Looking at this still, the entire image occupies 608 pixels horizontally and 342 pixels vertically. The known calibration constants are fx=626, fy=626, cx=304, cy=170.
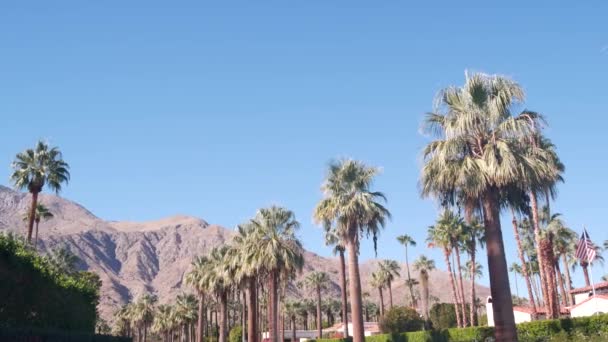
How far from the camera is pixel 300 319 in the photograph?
5659 inches

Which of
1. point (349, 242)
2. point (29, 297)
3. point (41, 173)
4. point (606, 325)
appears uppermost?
point (41, 173)

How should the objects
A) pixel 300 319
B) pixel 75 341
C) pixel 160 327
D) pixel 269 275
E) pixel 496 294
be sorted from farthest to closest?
pixel 300 319
pixel 160 327
pixel 269 275
pixel 75 341
pixel 496 294

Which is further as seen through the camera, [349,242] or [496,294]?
[349,242]

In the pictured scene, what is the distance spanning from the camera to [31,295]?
1330 inches

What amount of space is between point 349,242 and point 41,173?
29162 millimetres

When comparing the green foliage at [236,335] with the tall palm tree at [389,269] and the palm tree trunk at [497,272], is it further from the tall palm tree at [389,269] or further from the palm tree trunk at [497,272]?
the palm tree trunk at [497,272]

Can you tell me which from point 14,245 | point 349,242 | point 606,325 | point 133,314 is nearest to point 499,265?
point 349,242

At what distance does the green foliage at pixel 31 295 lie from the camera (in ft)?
101

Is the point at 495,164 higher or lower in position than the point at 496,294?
higher

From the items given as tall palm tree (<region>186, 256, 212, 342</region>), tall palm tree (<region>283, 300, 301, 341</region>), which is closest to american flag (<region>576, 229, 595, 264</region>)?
tall palm tree (<region>186, 256, 212, 342</region>)

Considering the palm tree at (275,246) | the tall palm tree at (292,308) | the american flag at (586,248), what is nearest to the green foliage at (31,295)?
the palm tree at (275,246)

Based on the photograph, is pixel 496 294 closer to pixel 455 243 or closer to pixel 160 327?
pixel 455 243

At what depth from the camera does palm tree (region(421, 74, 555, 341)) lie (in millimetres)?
A: 19406

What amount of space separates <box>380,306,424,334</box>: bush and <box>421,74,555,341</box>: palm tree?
6100cm
